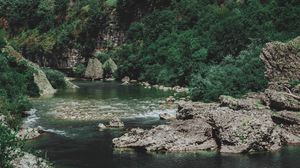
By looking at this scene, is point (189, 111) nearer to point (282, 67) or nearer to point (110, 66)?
point (282, 67)

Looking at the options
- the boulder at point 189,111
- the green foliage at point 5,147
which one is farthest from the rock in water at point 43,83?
the green foliage at point 5,147

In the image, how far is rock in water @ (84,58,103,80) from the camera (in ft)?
403

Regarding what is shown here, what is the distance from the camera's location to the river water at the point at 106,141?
145ft

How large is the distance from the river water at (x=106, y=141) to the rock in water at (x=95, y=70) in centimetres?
3613

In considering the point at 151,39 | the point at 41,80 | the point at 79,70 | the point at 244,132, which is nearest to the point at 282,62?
the point at 244,132

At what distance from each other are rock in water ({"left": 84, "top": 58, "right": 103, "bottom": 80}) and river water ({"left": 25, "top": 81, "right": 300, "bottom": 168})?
119ft

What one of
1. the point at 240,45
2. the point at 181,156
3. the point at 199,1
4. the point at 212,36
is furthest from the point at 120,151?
the point at 199,1

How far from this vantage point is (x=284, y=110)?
188 feet

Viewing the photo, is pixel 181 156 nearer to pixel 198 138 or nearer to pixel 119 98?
pixel 198 138

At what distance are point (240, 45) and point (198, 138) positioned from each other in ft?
161

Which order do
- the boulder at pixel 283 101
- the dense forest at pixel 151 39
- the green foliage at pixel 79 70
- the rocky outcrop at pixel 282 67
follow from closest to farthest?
1. the boulder at pixel 283 101
2. the rocky outcrop at pixel 282 67
3. the dense forest at pixel 151 39
4. the green foliage at pixel 79 70

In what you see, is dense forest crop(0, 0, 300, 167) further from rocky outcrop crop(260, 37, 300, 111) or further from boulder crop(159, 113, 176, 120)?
boulder crop(159, 113, 176, 120)

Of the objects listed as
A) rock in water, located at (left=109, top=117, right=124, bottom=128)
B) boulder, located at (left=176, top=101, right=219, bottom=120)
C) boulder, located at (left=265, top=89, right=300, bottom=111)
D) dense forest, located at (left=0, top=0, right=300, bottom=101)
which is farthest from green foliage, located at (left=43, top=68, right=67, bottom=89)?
boulder, located at (left=265, top=89, right=300, bottom=111)

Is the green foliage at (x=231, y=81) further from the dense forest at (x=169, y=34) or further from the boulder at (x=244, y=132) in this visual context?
the boulder at (x=244, y=132)
